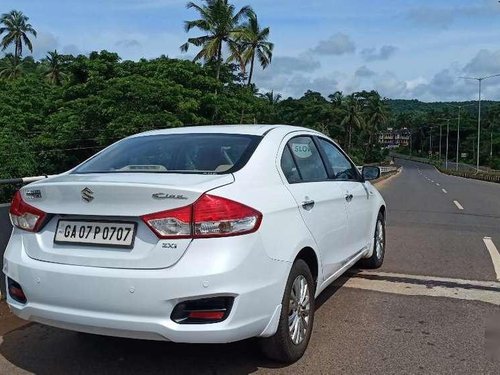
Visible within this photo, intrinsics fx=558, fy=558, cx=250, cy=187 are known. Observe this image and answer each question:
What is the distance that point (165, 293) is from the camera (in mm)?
3193

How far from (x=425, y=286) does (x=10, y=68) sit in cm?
6913

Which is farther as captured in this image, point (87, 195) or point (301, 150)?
point (301, 150)

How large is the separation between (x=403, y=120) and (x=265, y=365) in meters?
190

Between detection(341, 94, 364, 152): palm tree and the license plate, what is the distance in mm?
94250

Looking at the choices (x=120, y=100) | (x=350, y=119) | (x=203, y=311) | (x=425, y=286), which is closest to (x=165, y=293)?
(x=203, y=311)

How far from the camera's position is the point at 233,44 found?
41469 mm

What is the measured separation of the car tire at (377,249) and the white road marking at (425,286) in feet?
0.55

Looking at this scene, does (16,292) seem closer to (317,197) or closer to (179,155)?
(179,155)

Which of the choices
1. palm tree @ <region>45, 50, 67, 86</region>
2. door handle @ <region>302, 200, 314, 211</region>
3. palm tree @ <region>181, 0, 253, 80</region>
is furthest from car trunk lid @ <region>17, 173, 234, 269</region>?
palm tree @ <region>45, 50, 67, 86</region>

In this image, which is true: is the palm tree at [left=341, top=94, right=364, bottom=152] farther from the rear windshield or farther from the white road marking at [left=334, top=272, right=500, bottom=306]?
the rear windshield

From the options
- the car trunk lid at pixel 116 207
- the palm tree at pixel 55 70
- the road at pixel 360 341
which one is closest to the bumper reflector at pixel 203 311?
the car trunk lid at pixel 116 207

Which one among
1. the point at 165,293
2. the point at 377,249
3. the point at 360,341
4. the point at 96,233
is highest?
the point at 96,233

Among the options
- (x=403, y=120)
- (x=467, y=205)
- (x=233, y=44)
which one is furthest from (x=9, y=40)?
(x=403, y=120)

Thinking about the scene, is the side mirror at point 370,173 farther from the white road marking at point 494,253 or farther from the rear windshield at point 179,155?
the rear windshield at point 179,155
